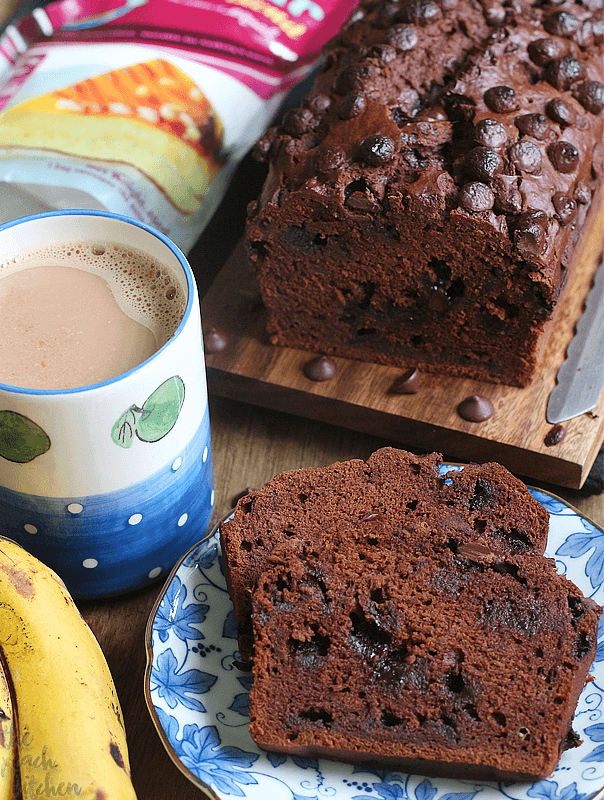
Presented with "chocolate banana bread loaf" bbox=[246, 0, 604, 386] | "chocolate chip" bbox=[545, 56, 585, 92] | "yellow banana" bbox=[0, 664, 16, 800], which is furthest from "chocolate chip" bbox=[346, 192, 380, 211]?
"yellow banana" bbox=[0, 664, 16, 800]

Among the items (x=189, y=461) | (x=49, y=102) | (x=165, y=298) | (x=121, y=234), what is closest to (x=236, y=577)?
(x=189, y=461)

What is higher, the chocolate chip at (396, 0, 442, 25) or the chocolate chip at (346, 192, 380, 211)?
the chocolate chip at (396, 0, 442, 25)

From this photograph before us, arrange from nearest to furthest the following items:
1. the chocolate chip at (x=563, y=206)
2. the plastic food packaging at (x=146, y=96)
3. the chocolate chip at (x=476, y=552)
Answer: the chocolate chip at (x=476, y=552) < the chocolate chip at (x=563, y=206) < the plastic food packaging at (x=146, y=96)

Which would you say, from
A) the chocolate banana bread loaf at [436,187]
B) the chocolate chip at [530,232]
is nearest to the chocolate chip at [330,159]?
the chocolate banana bread loaf at [436,187]

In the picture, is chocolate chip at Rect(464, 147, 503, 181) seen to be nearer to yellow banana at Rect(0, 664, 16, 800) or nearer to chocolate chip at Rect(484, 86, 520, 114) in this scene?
chocolate chip at Rect(484, 86, 520, 114)

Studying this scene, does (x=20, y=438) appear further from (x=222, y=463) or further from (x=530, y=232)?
(x=530, y=232)

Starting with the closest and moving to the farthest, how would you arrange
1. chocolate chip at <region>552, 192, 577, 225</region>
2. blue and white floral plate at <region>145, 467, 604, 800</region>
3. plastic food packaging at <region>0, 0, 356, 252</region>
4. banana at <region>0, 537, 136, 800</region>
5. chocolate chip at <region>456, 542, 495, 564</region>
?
banana at <region>0, 537, 136, 800</region>
blue and white floral plate at <region>145, 467, 604, 800</region>
chocolate chip at <region>456, 542, 495, 564</region>
chocolate chip at <region>552, 192, 577, 225</region>
plastic food packaging at <region>0, 0, 356, 252</region>

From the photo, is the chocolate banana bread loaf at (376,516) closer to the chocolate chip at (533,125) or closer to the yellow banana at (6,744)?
the yellow banana at (6,744)

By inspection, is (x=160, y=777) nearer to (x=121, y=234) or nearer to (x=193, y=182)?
(x=121, y=234)

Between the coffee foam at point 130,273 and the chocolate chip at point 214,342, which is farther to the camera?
the chocolate chip at point 214,342
